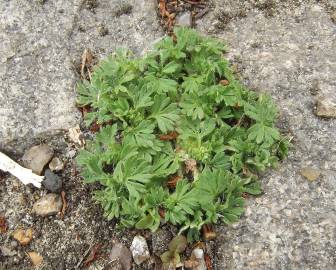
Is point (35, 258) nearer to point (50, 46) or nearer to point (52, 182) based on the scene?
point (52, 182)

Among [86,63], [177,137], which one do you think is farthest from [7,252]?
[86,63]

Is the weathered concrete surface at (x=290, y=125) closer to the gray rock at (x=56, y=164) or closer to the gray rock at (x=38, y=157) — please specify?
the gray rock at (x=56, y=164)

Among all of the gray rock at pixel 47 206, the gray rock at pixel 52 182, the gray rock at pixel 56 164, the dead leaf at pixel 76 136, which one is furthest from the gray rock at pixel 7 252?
the dead leaf at pixel 76 136

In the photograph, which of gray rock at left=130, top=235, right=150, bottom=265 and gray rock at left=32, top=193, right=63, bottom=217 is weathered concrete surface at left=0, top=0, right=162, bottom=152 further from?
gray rock at left=130, top=235, right=150, bottom=265

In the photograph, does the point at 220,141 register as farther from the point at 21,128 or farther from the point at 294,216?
the point at 21,128

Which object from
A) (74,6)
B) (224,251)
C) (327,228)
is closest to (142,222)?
(224,251)

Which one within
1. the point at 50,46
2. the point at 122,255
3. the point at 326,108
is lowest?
the point at 122,255
